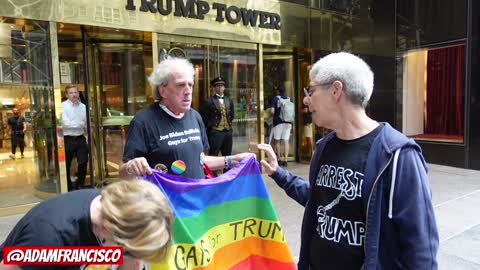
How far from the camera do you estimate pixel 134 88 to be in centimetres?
810

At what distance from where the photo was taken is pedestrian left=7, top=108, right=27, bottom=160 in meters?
6.29

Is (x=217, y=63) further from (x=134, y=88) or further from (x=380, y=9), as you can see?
(x=380, y=9)

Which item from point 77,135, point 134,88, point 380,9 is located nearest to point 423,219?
point 77,135

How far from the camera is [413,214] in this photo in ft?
5.33

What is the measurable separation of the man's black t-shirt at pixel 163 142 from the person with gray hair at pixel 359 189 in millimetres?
1083

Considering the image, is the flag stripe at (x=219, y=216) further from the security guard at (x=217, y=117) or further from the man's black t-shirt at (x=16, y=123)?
the man's black t-shirt at (x=16, y=123)

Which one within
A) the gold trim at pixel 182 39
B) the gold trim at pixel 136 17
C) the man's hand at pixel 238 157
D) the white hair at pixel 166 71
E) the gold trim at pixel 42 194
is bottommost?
the gold trim at pixel 42 194

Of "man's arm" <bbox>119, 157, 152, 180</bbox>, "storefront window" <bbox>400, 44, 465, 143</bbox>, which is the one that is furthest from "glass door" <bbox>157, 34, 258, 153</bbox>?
"storefront window" <bbox>400, 44, 465, 143</bbox>

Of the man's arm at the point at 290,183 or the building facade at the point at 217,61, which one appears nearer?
the man's arm at the point at 290,183

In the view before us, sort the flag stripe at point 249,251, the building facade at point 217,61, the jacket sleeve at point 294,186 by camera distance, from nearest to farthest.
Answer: the jacket sleeve at point 294,186 < the flag stripe at point 249,251 < the building facade at point 217,61

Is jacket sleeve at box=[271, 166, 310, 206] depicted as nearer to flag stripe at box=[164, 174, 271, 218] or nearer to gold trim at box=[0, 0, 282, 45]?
flag stripe at box=[164, 174, 271, 218]

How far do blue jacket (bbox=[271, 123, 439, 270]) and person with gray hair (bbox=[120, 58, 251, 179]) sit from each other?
140 cm

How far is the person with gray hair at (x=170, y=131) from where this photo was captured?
2.78 metres

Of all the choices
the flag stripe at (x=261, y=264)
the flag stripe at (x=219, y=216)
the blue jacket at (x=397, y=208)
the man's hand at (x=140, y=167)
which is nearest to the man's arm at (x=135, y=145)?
the man's hand at (x=140, y=167)
